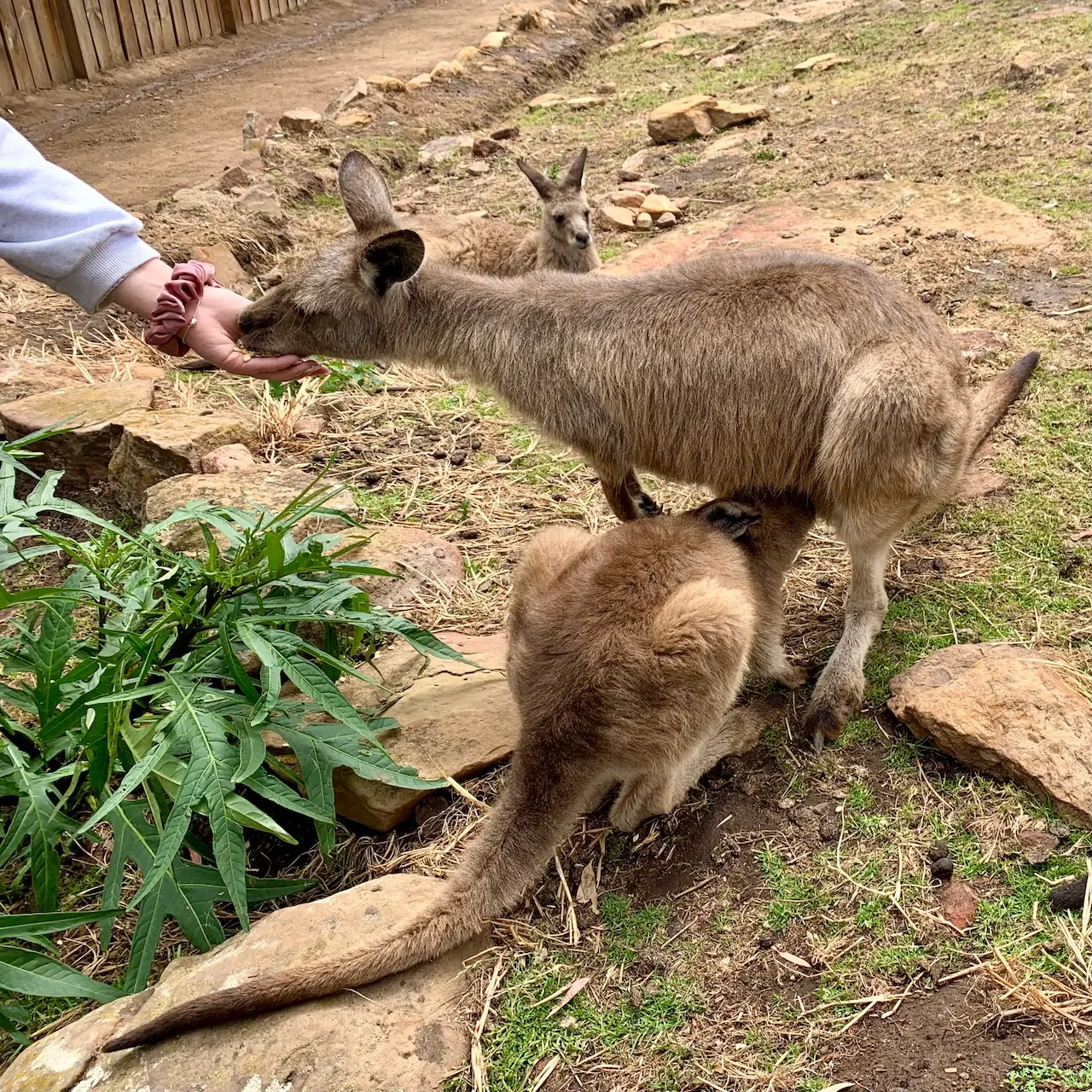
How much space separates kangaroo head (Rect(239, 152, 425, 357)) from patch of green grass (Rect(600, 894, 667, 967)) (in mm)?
2438

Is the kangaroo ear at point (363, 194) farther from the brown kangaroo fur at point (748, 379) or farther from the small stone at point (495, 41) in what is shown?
the small stone at point (495, 41)

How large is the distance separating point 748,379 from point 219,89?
11172 mm

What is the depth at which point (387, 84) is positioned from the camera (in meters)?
11.4

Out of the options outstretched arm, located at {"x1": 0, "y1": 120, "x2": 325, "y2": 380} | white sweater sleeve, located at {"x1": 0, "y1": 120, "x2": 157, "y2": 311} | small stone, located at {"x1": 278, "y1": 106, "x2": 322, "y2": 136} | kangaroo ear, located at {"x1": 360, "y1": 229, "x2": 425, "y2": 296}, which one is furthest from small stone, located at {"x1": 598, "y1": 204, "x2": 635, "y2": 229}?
white sweater sleeve, located at {"x1": 0, "y1": 120, "x2": 157, "y2": 311}

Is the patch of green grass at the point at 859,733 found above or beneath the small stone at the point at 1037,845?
beneath

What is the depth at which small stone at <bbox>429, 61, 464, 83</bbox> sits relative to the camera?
1190 centimetres

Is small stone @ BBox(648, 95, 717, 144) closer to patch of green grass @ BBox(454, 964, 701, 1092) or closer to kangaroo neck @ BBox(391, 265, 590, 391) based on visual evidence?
kangaroo neck @ BBox(391, 265, 590, 391)

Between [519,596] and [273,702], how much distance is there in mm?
806

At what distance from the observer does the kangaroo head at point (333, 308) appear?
4.04 metres

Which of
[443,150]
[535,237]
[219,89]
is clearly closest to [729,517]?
[535,237]

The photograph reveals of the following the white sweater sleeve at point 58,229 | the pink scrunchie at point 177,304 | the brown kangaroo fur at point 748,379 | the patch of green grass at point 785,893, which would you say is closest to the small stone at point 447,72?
the brown kangaroo fur at point 748,379

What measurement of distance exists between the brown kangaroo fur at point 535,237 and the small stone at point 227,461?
274 cm

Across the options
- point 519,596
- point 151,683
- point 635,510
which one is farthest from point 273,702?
point 635,510

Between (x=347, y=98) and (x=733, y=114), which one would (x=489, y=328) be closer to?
(x=733, y=114)
